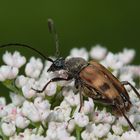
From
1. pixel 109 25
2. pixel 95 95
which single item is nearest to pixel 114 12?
pixel 109 25

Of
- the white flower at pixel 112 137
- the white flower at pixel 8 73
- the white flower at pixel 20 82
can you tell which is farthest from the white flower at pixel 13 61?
the white flower at pixel 112 137

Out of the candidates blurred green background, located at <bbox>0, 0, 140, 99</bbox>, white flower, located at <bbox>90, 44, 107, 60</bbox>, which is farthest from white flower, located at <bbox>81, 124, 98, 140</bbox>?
blurred green background, located at <bbox>0, 0, 140, 99</bbox>

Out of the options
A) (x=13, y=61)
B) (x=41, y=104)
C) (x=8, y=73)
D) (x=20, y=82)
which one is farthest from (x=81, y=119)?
(x=13, y=61)

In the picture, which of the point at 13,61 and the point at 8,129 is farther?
the point at 13,61

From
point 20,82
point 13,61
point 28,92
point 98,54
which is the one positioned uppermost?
point 98,54

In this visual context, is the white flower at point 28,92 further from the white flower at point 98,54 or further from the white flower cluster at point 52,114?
the white flower at point 98,54

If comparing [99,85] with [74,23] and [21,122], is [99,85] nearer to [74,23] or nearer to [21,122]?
[21,122]
